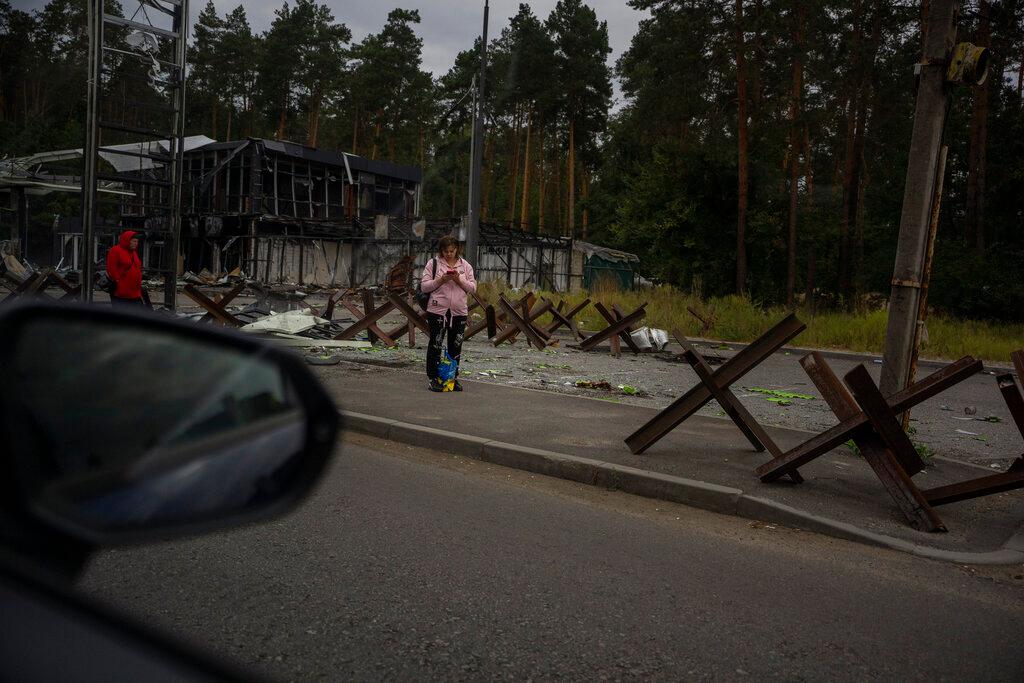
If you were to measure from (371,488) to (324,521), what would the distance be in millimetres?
864

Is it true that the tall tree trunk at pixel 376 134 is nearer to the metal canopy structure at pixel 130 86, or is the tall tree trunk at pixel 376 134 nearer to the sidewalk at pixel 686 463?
the metal canopy structure at pixel 130 86

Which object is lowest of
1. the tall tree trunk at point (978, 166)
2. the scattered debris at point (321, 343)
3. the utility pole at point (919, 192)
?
the scattered debris at point (321, 343)

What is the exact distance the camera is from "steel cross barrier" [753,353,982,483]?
17.5 feet

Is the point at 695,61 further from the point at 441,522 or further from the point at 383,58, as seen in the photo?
the point at 383,58

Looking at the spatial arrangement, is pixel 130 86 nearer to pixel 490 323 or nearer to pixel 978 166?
pixel 490 323

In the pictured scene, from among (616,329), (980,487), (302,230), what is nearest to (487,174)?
(302,230)

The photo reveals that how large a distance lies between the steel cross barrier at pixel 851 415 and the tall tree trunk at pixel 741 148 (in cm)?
2220

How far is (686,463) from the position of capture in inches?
259

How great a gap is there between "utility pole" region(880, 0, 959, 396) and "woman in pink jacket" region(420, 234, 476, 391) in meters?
4.66

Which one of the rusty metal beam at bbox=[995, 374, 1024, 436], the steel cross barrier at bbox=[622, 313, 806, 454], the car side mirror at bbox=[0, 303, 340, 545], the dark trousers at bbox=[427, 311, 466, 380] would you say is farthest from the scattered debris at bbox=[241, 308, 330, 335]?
the car side mirror at bbox=[0, 303, 340, 545]

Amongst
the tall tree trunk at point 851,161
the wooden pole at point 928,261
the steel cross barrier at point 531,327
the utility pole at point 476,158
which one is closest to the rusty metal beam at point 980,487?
the wooden pole at point 928,261

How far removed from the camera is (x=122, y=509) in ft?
3.64

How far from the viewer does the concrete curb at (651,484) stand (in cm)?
488

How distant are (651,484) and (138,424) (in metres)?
5.14
